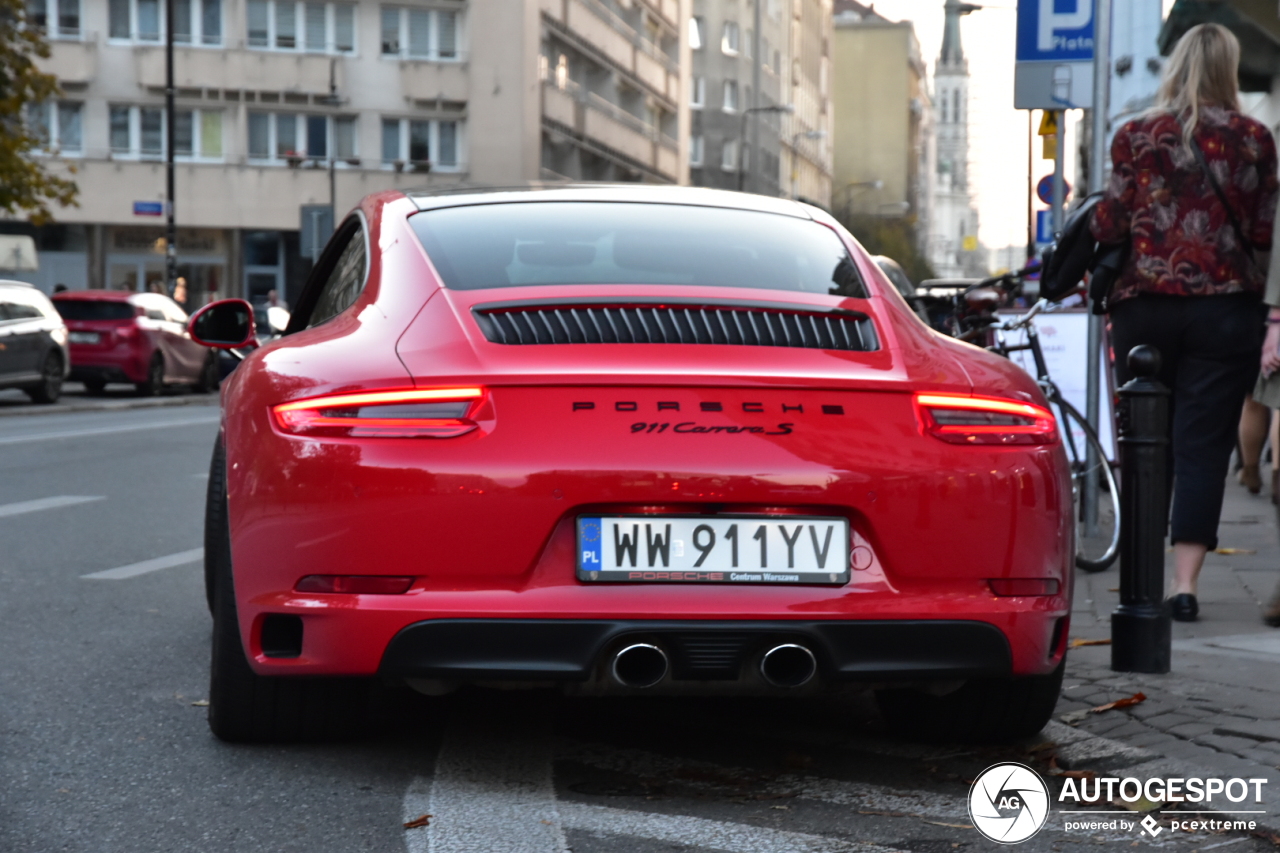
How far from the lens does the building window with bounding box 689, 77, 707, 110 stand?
8581 centimetres

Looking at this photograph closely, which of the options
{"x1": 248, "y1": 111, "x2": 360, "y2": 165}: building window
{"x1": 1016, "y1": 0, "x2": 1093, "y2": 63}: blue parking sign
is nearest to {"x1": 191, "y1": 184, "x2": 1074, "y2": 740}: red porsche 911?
{"x1": 1016, "y1": 0, "x2": 1093, "y2": 63}: blue parking sign

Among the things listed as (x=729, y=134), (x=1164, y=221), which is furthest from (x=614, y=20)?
(x=1164, y=221)

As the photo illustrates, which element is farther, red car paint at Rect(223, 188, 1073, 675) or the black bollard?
the black bollard

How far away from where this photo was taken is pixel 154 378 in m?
27.8

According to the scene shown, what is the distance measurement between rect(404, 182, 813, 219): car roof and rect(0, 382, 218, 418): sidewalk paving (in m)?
18.0

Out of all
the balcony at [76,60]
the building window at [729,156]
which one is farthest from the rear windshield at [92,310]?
the building window at [729,156]

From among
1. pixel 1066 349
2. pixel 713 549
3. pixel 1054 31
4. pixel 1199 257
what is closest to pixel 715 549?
pixel 713 549

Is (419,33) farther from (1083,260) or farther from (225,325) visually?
(225,325)

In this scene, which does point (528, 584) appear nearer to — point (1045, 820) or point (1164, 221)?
point (1045, 820)

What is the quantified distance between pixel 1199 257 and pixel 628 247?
270 centimetres

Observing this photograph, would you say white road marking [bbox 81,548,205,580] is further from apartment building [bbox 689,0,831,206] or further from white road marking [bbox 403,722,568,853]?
apartment building [bbox 689,0,831,206]

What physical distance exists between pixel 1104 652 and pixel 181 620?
10.3 ft

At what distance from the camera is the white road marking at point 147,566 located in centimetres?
757

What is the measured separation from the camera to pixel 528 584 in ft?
12.2
